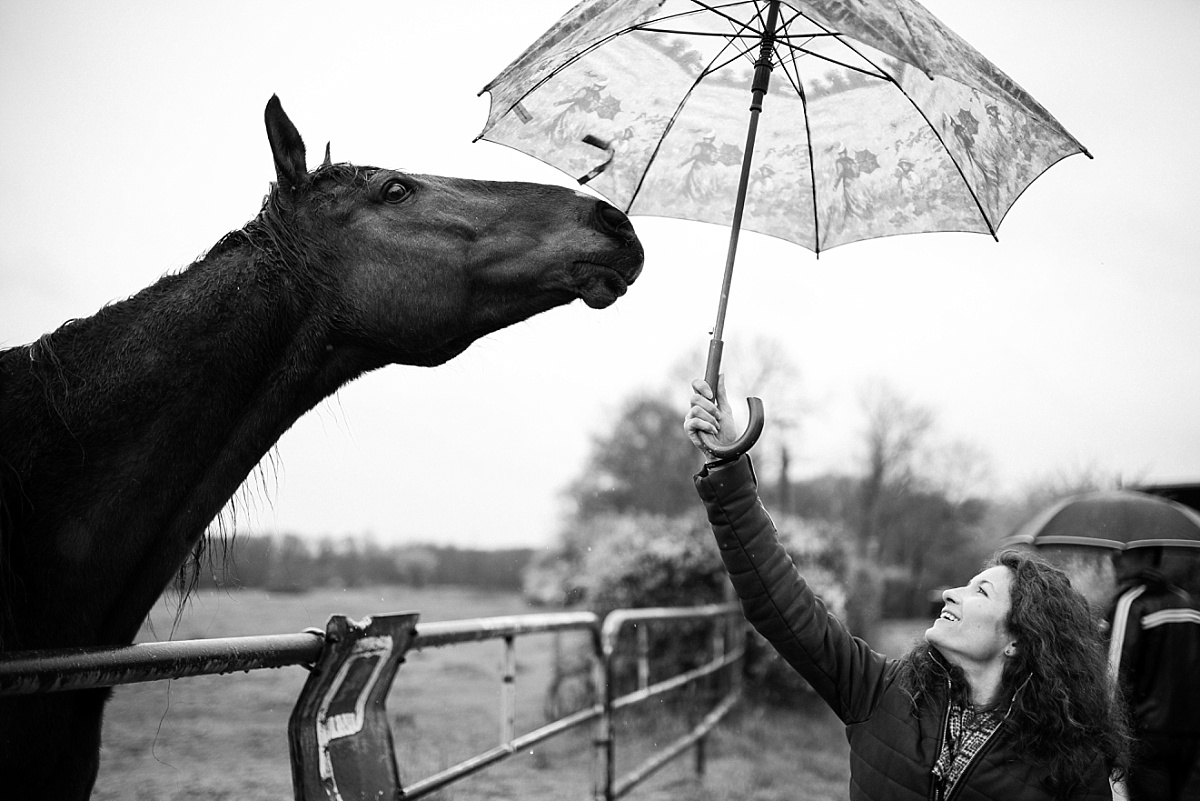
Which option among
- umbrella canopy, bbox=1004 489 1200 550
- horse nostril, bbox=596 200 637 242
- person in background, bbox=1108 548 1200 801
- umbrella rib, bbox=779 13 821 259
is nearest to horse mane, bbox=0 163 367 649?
horse nostril, bbox=596 200 637 242

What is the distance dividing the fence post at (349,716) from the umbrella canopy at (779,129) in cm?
150

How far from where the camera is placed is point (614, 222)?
225cm

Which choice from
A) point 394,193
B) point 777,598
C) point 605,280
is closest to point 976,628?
point 777,598

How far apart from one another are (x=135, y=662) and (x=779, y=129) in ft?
7.44

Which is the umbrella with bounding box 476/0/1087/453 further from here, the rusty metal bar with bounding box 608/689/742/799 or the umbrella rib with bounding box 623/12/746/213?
the rusty metal bar with bounding box 608/689/742/799

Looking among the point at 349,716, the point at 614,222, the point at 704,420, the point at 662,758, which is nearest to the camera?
the point at 704,420

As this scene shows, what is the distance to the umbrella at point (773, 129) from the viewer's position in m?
2.44

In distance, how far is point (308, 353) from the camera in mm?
2154

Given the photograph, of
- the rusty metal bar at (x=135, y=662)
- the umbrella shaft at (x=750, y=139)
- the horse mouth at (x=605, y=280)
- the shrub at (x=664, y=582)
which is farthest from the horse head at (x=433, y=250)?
the shrub at (x=664, y=582)

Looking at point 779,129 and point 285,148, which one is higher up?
point 779,129

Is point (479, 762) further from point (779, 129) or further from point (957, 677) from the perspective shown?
point (779, 129)

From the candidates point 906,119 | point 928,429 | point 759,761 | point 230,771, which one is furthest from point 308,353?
point 928,429

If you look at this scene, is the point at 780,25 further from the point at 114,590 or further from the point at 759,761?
the point at 759,761

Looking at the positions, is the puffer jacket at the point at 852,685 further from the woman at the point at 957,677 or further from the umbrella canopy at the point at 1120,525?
the umbrella canopy at the point at 1120,525
